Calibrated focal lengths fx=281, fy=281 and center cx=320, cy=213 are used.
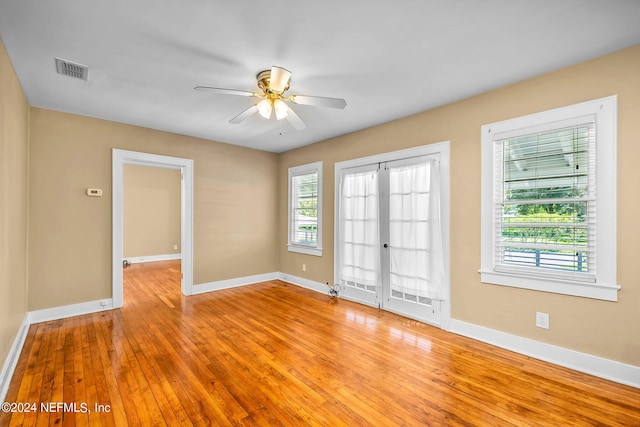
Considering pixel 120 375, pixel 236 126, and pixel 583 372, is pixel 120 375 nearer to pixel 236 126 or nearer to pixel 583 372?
pixel 236 126

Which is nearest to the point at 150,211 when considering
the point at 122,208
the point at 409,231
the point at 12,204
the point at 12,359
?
the point at 122,208

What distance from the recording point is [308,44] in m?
2.22

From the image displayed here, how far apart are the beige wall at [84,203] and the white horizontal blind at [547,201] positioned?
4.38 m

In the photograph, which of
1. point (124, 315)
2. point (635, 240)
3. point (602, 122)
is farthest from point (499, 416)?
point (124, 315)

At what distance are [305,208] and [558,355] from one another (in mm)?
4034

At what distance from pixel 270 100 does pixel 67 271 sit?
11.7 feet

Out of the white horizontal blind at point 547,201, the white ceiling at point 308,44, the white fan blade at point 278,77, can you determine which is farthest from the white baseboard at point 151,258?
the white horizontal blind at point 547,201

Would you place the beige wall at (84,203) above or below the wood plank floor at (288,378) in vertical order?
above

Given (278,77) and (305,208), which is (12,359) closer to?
(278,77)

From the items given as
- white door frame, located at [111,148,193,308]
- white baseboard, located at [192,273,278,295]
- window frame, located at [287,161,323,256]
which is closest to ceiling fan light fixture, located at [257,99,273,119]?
window frame, located at [287,161,323,256]

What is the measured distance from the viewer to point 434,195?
3.46 metres

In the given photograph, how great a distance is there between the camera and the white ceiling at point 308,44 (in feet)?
6.07

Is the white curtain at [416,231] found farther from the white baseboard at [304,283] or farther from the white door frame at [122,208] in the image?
the white door frame at [122,208]

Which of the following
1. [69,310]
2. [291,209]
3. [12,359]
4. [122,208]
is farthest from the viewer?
[291,209]
